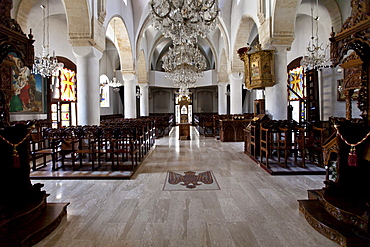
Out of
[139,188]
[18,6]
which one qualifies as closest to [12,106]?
[18,6]

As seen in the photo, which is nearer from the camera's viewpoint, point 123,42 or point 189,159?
point 189,159

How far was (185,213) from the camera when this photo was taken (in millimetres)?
3186

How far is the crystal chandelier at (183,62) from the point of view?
10.9m

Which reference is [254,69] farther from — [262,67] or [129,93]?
[129,93]

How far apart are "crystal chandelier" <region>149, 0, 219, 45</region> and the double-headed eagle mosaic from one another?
3.77 m

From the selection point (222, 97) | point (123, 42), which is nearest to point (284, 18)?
point (123, 42)

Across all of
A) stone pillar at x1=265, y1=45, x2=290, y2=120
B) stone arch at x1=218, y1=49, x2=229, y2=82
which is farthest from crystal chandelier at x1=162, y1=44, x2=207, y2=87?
stone arch at x1=218, y1=49, x2=229, y2=82

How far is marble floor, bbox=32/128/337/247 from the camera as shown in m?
2.54

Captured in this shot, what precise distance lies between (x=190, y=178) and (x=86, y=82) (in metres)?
5.15

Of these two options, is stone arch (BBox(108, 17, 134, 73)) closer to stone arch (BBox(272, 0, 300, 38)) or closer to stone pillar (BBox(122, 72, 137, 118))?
stone pillar (BBox(122, 72, 137, 118))

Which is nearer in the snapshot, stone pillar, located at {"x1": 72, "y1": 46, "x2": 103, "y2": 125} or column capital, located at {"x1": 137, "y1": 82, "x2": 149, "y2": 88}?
stone pillar, located at {"x1": 72, "y1": 46, "x2": 103, "y2": 125}

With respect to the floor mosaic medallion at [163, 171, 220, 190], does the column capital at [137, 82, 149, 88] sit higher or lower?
higher

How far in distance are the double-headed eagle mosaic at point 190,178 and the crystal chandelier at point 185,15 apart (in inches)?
149

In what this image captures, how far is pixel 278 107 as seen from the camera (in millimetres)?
7742
